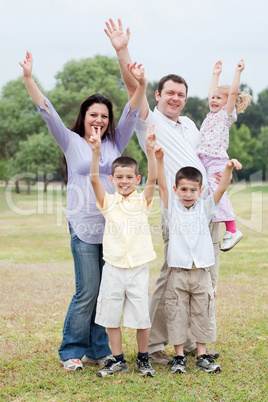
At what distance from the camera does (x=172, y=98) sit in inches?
162

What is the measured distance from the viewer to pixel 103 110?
411 cm

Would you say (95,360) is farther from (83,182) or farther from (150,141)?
(150,141)

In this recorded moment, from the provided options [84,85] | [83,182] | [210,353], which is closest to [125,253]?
[83,182]

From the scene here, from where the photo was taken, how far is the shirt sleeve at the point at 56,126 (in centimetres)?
389

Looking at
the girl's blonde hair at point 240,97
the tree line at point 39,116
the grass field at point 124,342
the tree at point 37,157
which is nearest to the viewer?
the grass field at point 124,342

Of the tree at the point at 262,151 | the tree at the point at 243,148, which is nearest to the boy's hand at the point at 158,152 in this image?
the tree at the point at 243,148

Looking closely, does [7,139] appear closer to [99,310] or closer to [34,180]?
[34,180]

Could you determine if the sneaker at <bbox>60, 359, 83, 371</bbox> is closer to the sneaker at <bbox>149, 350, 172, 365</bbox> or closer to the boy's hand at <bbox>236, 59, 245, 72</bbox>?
the sneaker at <bbox>149, 350, 172, 365</bbox>

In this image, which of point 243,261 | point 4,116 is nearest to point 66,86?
point 4,116

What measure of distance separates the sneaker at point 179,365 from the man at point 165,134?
0.21m

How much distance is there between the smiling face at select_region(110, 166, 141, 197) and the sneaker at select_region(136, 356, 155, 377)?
51.1 inches

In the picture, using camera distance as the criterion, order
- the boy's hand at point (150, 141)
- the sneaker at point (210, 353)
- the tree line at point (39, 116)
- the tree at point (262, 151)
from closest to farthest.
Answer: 1. the boy's hand at point (150, 141)
2. the sneaker at point (210, 353)
3. the tree line at point (39, 116)
4. the tree at point (262, 151)

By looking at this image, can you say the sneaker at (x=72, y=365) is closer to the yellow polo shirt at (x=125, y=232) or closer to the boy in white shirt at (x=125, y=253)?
the boy in white shirt at (x=125, y=253)

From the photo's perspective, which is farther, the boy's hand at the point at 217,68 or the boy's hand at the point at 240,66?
the boy's hand at the point at 217,68
